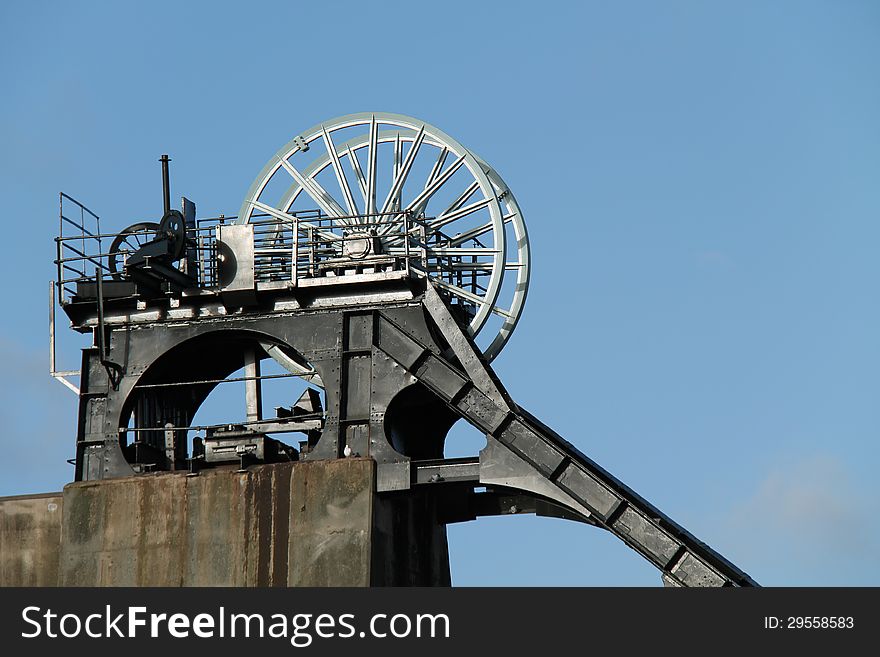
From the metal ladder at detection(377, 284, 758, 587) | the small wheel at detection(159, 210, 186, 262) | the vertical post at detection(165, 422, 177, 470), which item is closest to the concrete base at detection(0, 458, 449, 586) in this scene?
the metal ladder at detection(377, 284, 758, 587)

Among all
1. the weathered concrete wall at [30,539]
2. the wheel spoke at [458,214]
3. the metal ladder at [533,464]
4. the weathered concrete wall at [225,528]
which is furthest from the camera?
the wheel spoke at [458,214]

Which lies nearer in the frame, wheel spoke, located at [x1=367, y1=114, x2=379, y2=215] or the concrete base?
the concrete base

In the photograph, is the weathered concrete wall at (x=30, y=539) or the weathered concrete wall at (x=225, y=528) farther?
the weathered concrete wall at (x=30, y=539)

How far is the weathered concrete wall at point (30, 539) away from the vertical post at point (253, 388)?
428 cm

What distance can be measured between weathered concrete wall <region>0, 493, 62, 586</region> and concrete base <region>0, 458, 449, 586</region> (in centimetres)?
2

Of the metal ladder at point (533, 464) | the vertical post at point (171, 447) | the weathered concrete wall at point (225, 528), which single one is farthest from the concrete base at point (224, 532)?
the vertical post at point (171, 447)

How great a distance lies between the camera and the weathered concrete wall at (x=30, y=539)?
4500cm

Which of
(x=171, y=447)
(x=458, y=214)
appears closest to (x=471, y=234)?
(x=458, y=214)

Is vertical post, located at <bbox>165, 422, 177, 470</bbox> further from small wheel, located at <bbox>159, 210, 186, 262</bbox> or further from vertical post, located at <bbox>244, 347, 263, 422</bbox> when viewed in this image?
small wheel, located at <bbox>159, 210, 186, 262</bbox>

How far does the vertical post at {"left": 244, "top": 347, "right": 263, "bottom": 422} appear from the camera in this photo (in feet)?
153

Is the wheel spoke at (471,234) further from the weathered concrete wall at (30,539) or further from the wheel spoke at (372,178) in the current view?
the weathered concrete wall at (30,539)

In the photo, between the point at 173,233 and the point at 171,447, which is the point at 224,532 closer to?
the point at 171,447
